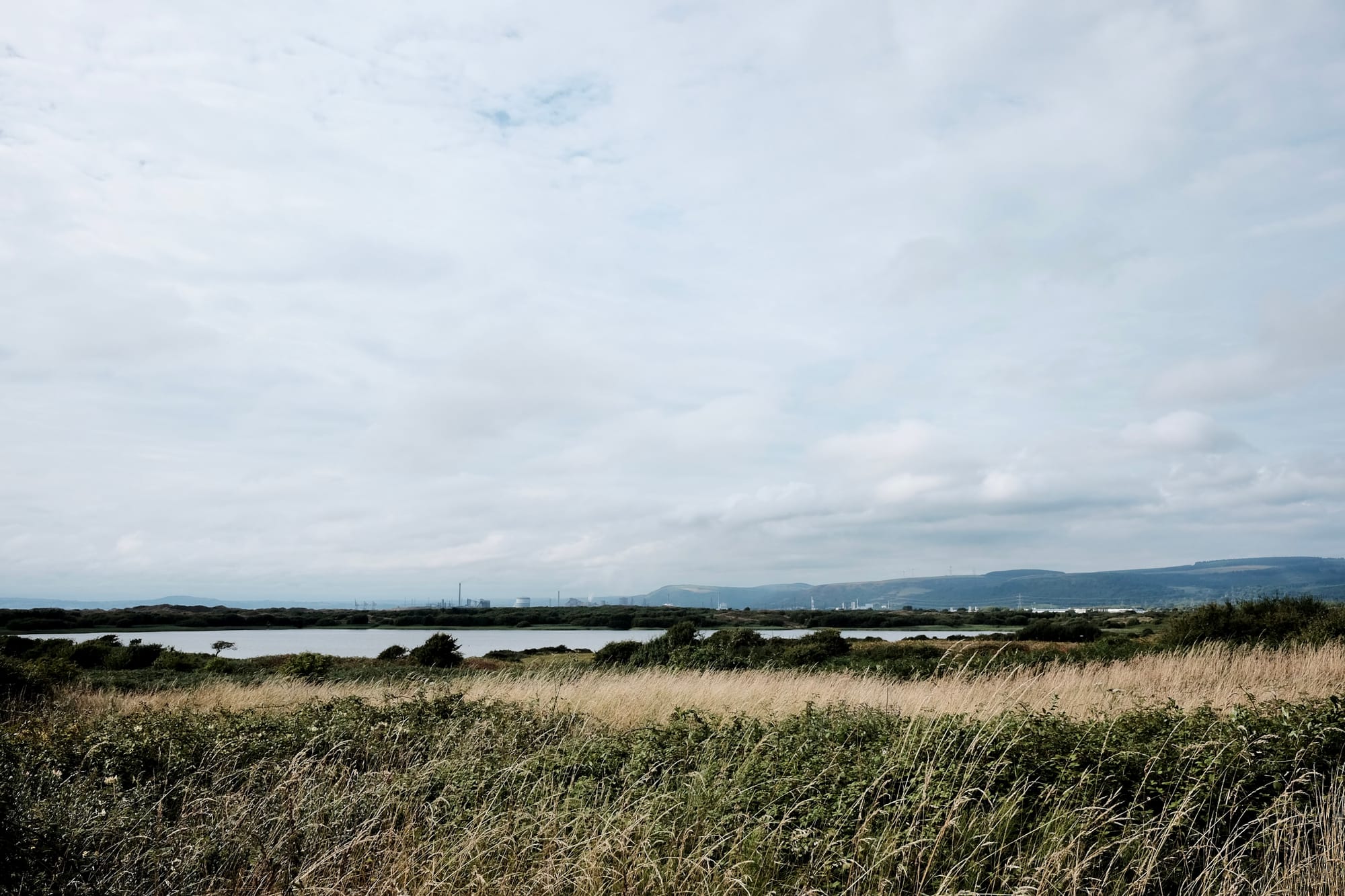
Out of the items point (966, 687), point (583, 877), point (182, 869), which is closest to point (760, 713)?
point (966, 687)

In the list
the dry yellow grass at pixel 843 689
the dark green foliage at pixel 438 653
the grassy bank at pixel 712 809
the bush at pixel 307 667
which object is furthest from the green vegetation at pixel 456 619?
the grassy bank at pixel 712 809

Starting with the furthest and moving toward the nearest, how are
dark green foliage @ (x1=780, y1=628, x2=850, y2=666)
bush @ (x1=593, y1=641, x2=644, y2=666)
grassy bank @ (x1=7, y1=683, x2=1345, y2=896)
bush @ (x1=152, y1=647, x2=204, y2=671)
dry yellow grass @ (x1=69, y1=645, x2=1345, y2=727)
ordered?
bush @ (x1=593, y1=641, x2=644, y2=666), bush @ (x1=152, y1=647, x2=204, y2=671), dark green foliage @ (x1=780, y1=628, x2=850, y2=666), dry yellow grass @ (x1=69, y1=645, x2=1345, y2=727), grassy bank @ (x1=7, y1=683, x2=1345, y2=896)

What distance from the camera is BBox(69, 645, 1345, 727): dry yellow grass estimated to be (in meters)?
11.6

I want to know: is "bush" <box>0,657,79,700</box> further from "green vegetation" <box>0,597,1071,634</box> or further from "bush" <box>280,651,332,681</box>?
"green vegetation" <box>0,597,1071,634</box>

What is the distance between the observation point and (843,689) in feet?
47.0

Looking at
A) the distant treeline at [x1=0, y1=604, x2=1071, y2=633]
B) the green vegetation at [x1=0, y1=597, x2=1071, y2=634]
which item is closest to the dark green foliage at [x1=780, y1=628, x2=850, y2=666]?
the green vegetation at [x1=0, y1=597, x2=1071, y2=634]

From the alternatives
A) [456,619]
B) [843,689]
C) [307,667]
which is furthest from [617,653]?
[456,619]

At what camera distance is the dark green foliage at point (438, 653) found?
86.5 ft

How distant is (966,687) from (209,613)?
66494mm

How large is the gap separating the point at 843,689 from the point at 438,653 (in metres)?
16.7

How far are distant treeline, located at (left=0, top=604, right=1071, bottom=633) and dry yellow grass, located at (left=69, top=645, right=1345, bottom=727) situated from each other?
105 ft

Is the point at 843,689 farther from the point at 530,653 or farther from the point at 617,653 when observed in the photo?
the point at 530,653

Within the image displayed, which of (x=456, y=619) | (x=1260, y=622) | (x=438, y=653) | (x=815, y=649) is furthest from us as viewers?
(x=456, y=619)

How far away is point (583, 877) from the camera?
4.70 metres
